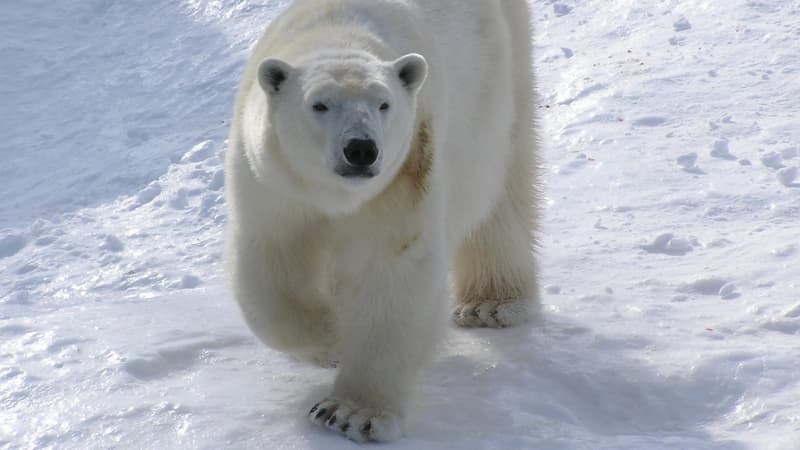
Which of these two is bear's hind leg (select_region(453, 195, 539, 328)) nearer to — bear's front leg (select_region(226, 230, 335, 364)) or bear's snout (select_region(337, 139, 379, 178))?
bear's front leg (select_region(226, 230, 335, 364))

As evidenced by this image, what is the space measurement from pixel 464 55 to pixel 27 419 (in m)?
2.05

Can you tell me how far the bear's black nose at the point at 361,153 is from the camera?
11.1 ft

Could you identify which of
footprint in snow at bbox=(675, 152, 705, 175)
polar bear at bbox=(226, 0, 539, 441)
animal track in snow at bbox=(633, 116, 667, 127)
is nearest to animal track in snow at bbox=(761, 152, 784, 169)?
footprint in snow at bbox=(675, 152, 705, 175)

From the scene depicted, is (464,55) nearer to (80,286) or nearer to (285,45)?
(285,45)

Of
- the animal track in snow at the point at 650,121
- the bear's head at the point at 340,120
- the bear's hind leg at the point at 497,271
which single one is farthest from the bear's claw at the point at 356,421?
the animal track in snow at the point at 650,121

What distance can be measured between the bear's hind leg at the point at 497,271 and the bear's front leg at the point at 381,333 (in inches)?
52.0

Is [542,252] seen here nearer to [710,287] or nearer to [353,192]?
[710,287]

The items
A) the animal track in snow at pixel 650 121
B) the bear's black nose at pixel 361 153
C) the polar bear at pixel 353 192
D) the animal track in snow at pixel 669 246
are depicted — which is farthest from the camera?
the animal track in snow at pixel 650 121

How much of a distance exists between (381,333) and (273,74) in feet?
2.86

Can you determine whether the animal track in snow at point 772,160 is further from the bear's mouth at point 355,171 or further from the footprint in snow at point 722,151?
the bear's mouth at point 355,171

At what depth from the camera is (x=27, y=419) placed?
380 centimetres

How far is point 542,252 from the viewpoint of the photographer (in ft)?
19.2

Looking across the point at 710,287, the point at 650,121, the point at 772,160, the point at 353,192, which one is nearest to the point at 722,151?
the point at 772,160

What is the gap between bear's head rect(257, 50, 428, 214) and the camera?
3416mm
